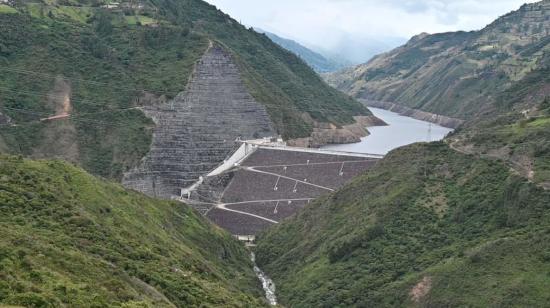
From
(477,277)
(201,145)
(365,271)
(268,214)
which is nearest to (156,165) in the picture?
(201,145)

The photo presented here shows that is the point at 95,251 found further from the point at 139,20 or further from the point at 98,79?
the point at 139,20

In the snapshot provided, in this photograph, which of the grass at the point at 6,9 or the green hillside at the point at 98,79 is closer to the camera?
the green hillside at the point at 98,79

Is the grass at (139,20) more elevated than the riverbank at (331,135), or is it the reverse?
the grass at (139,20)

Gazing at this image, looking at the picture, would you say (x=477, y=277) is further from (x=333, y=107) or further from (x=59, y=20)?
(x=333, y=107)

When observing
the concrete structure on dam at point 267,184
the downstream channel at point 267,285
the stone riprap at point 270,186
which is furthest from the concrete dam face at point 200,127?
the downstream channel at point 267,285

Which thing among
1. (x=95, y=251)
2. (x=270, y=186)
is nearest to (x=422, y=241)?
(x=95, y=251)

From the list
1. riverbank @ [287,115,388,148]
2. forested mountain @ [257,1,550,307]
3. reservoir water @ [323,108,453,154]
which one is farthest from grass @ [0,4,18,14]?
forested mountain @ [257,1,550,307]

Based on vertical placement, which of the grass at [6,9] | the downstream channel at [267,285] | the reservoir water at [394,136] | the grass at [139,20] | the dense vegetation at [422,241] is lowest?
the downstream channel at [267,285]

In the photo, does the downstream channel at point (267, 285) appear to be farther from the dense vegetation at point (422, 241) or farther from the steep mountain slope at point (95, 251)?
the steep mountain slope at point (95, 251)
